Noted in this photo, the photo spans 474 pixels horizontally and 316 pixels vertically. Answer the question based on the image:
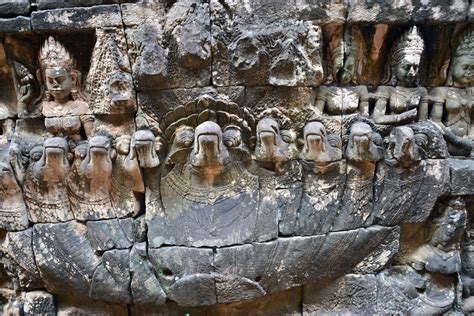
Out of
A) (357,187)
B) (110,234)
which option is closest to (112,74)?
(110,234)

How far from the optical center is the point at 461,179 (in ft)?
9.70

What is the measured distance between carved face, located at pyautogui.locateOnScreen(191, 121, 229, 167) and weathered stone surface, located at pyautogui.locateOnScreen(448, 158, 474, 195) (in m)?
1.46

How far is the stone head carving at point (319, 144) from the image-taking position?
2766mm

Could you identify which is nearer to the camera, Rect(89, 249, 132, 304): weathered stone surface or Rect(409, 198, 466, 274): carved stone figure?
Rect(89, 249, 132, 304): weathered stone surface

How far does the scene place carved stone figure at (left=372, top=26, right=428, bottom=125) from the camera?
9.37 ft

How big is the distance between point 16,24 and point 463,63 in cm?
279

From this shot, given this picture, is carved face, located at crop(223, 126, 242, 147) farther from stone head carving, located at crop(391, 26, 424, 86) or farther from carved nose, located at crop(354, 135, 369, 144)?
stone head carving, located at crop(391, 26, 424, 86)

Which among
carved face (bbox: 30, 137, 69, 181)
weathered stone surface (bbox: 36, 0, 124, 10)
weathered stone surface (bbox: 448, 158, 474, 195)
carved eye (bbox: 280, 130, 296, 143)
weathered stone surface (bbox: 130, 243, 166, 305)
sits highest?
weathered stone surface (bbox: 36, 0, 124, 10)

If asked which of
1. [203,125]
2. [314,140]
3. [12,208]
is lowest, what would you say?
[12,208]

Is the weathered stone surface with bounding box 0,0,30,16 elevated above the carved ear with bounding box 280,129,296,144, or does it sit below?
above

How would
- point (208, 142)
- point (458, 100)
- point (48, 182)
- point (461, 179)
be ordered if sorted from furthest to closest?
point (458, 100)
point (461, 179)
point (48, 182)
point (208, 142)

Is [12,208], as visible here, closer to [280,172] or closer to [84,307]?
[84,307]

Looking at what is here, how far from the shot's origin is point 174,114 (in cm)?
280

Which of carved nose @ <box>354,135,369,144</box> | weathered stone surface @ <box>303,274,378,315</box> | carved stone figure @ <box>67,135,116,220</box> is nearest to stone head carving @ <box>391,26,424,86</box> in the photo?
carved nose @ <box>354,135,369,144</box>
